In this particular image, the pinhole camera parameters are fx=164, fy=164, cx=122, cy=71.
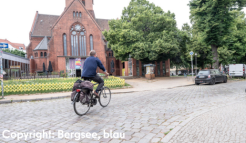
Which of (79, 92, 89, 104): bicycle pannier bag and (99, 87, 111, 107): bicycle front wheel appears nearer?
(79, 92, 89, 104): bicycle pannier bag

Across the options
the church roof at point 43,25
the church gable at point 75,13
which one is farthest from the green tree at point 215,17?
the church roof at point 43,25

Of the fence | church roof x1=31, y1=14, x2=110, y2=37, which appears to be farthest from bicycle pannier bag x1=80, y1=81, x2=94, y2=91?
church roof x1=31, y1=14, x2=110, y2=37

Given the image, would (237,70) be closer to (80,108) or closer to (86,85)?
(86,85)

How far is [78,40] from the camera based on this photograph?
38.9m

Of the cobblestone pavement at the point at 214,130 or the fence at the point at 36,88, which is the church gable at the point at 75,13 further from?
the cobblestone pavement at the point at 214,130

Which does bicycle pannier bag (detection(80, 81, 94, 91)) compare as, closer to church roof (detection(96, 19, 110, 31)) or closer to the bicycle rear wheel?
the bicycle rear wheel

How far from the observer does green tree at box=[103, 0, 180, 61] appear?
23125 millimetres

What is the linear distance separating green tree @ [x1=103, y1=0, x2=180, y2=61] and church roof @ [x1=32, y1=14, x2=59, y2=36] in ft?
99.9

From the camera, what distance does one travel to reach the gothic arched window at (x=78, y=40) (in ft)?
126

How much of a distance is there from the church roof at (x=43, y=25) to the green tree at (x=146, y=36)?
1199 inches

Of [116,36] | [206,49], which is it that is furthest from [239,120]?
[206,49]

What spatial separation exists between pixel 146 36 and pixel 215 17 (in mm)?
9401

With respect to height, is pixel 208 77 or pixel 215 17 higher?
pixel 215 17

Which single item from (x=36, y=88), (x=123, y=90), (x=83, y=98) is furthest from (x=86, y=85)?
(x=36, y=88)
